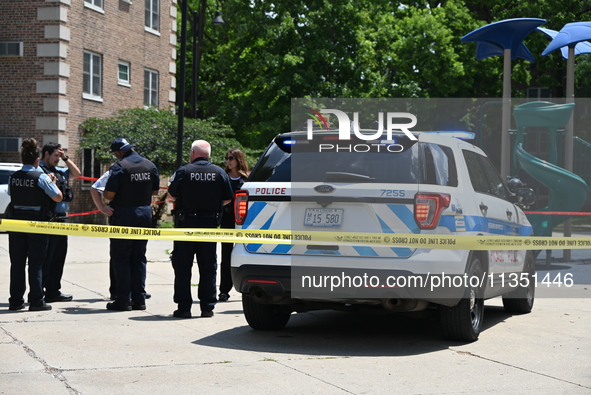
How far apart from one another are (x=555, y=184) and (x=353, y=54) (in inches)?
799

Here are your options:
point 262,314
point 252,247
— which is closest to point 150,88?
point 262,314

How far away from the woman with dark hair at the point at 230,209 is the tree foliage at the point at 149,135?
52.4 ft

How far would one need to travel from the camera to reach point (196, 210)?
30.1ft

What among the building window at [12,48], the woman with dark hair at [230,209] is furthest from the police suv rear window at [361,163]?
the building window at [12,48]

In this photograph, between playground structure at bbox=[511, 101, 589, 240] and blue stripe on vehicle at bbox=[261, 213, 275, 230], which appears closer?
blue stripe on vehicle at bbox=[261, 213, 275, 230]

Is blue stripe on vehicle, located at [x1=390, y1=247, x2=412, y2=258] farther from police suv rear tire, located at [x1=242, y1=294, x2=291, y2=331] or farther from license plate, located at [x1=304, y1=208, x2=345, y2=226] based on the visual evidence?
police suv rear tire, located at [x1=242, y1=294, x2=291, y2=331]

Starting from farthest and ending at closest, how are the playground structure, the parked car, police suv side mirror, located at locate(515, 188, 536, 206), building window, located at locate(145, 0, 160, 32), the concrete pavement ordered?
building window, located at locate(145, 0, 160, 32)
the parked car
the playground structure
police suv side mirror, located at locate(515, 188, 536, 206)
the concrete pavement

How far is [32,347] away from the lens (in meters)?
7.25

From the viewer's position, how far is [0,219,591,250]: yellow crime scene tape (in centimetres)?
707

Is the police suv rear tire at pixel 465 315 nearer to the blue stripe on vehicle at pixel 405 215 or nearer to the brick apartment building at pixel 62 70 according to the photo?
the blue stripe on vehicle at pixel 405 215

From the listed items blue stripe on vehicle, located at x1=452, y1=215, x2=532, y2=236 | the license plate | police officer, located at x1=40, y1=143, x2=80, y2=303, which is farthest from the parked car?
the license plate

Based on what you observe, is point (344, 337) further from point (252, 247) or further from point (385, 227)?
point (385, 227)

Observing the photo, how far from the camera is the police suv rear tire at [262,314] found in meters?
8.24

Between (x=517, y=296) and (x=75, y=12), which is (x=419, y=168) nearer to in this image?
(x=517, y=296)
